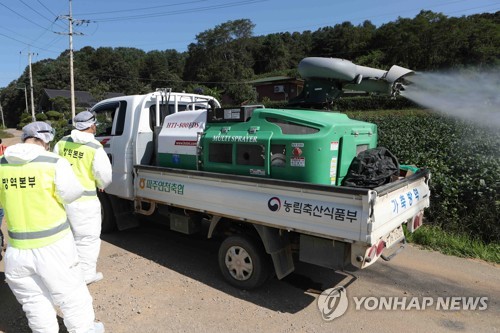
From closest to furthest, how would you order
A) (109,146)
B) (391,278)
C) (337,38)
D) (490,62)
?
(391,278) → (109,146) → (490,62) → (337,38)

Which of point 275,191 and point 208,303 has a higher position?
point 275,191

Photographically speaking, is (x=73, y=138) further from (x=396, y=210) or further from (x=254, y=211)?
(x=396, y=210)

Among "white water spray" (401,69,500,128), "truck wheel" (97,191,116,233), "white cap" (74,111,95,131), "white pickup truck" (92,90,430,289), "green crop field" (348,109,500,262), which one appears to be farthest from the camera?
"truck wheel" (97,191,116,233)

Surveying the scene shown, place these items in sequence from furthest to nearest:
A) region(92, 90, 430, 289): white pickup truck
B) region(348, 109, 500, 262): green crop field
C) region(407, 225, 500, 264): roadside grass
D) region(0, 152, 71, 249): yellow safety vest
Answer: region(348, 109, 500, 262): green crop field
region(407, 225, 500, 264): roadside grass
region(92, 90, 430, 289): white pickup truck
region(0, 152, 71, 249): yellow safety vest

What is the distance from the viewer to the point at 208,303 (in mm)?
4172

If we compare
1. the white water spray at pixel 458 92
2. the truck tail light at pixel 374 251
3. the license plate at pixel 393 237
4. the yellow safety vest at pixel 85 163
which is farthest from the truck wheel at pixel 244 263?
the white water spray at pixel 458 92

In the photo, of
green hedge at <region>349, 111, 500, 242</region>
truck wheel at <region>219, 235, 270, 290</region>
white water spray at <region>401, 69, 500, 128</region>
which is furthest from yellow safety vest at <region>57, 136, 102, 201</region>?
green hedge at <region>349, 111, 500, 242</region>

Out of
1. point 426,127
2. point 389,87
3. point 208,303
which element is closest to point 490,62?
point 426,127

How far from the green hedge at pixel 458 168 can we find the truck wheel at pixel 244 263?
3.96 meters

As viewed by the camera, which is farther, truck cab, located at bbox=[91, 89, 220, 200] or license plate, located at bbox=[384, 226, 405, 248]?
truck cab, located at bbox=[91, 89, 220, 200]

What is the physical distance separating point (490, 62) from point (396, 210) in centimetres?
4975

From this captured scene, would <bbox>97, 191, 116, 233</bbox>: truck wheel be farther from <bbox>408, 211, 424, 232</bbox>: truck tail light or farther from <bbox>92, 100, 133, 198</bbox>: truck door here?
<bbox>408, 211, 424, 232</bbox>: truck tail light

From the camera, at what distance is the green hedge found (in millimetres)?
6203

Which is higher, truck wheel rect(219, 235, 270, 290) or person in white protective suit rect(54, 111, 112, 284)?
person in white protective suit rect(54, 111, 112, 284)
